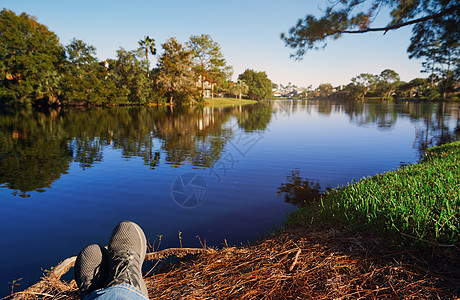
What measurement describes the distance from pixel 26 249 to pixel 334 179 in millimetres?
8673

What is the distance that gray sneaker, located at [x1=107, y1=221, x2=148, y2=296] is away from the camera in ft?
7.43

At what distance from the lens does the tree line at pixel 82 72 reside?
39156mm

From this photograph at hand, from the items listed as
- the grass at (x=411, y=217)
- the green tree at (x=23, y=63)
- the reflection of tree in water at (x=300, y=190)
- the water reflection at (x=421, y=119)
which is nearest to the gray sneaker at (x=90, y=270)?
the grass at (x=411, y=217)

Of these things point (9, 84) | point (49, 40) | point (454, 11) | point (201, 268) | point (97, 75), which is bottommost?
point (201, 268)

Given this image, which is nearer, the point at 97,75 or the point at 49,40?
the point at 49,40

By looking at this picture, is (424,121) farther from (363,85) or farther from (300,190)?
(363,85)

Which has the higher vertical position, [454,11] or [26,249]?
[454,11]

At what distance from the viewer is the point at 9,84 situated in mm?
39312

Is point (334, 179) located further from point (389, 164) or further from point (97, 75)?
point (97, 75)

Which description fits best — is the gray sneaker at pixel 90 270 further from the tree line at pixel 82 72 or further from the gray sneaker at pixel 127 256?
the tree line at pixel 82 72

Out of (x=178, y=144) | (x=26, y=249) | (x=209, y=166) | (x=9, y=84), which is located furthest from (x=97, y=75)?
(x=26, y=249)

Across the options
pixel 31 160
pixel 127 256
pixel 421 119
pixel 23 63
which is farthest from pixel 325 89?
pixel 127 256

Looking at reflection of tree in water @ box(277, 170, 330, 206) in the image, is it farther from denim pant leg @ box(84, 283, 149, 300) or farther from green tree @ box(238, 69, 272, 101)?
green tree @ box(238, 69, 272, 101)

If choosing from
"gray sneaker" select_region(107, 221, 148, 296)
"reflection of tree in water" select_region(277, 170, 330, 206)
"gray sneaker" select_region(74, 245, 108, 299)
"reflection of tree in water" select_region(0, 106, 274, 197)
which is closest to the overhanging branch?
"reflection of tree in water" select_region(277, 170, 330, 206)
